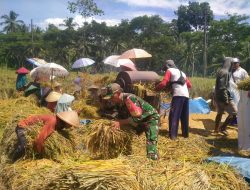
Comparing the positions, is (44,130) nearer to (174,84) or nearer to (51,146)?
(51,146)

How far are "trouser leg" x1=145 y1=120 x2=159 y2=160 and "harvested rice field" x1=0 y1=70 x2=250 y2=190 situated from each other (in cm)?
31

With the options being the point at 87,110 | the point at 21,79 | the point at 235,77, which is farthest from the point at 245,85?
the point at 21,79

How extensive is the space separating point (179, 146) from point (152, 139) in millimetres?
2133

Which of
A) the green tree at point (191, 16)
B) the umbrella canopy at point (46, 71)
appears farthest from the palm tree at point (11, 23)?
the umbrella canopy at point (46, 71)

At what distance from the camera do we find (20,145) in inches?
213

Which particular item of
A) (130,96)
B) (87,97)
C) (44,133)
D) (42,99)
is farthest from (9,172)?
(87,97)

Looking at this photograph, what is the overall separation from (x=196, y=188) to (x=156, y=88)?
4314mm

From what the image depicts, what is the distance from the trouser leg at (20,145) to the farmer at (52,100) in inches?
124

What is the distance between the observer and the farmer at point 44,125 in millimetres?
5199

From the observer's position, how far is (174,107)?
765 cm

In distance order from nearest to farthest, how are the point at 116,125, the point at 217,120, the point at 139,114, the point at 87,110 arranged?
the point at 139,114, the point at 116,125, the point at 217,120, the point at 87,110

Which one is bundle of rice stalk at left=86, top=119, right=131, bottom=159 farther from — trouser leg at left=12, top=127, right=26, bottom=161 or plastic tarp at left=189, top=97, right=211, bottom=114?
plastic tarp at left=189, top=97, right=211, bottom=114

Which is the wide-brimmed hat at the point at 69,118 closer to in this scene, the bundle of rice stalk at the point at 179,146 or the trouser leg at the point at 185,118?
the bundle of rice stalk at the point at 179,146

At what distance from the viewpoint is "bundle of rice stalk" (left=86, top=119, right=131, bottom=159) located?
518cm
